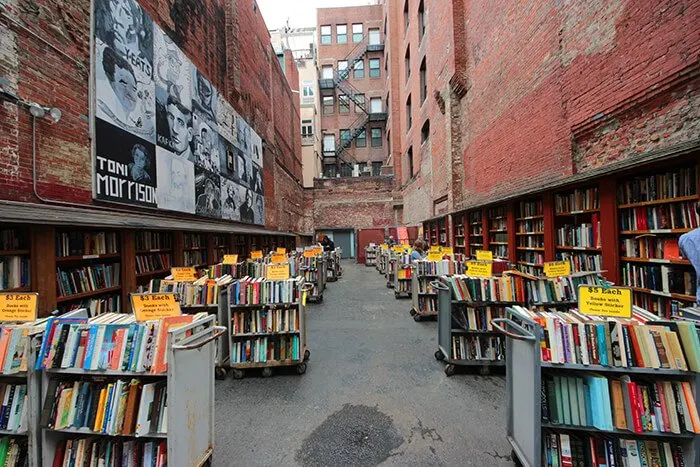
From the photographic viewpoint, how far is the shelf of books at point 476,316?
3.85m

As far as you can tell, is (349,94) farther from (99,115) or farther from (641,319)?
(641,319)

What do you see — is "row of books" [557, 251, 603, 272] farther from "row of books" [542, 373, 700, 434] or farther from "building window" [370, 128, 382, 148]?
"building window" [370, 128, 382, 148]

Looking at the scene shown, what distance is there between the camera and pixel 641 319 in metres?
2.01

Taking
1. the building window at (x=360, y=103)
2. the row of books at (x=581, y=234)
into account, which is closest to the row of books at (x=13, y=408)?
the row of books at (x=581, y=234)

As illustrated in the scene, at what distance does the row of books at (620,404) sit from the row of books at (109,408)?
8.58 ft

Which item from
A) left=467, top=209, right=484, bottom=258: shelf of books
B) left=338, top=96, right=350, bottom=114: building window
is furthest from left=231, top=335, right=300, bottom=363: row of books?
left=338, top=96, right=350, bottom=114: building window

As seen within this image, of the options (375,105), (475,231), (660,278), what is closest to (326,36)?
(375,105)

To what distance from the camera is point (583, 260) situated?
5.04 metres

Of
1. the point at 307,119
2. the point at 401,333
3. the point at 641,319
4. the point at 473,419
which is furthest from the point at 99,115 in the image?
the point at 307,119

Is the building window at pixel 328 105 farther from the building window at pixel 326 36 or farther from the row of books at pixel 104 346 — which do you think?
the row of books at pixel 104 346

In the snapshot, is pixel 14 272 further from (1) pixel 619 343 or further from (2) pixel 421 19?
(2) pixel 421 19

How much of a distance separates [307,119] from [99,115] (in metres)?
22.6

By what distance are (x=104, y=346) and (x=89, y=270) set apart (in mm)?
3268

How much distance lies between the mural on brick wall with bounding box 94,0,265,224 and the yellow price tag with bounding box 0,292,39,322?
3312 millimetres
